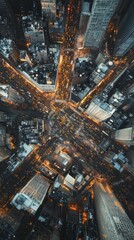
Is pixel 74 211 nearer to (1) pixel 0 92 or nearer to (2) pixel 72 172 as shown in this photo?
(2) pixel 72 172

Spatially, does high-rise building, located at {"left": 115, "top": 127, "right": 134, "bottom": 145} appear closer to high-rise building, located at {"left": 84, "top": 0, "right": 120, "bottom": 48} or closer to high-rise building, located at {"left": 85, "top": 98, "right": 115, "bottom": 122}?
high-rise building, located at {"left": 85, "top": 98, "right": 115, "bottom": 122}

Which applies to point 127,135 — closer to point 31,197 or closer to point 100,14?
point 31,197

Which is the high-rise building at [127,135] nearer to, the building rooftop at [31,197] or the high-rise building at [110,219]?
the high-rise building at [110,219]

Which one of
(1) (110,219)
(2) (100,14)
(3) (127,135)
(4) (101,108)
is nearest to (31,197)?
(1) (110,219)

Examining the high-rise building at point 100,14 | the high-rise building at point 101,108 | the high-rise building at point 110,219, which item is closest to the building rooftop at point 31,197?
the high-rise building at point 110,219

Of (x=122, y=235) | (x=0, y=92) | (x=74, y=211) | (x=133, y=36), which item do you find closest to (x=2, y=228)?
(x=74, y=211)

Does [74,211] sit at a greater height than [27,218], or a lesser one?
greater

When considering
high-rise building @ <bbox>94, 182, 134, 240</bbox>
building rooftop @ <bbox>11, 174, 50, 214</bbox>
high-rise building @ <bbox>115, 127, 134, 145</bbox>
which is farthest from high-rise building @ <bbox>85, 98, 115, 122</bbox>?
building rooftop @ <bbox>11, 174, 50, 214</bbox>

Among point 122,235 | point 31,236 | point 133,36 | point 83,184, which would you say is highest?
point 133,36
